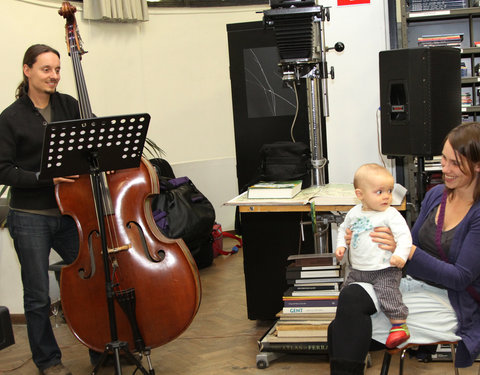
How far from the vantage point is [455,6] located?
144 inches

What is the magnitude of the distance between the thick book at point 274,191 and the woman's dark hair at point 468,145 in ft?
3.31

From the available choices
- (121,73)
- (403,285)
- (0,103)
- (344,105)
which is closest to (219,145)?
(121,73)

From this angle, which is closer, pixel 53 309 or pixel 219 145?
pixel 53 309

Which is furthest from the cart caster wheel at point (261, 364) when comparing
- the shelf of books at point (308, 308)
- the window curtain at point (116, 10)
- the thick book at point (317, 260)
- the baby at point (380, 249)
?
the window curtain at point (116, 10)

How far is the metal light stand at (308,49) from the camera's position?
2723mm

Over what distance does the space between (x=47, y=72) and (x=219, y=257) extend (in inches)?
108

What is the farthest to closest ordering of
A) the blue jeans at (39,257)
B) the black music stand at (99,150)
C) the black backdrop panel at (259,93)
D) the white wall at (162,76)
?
the white wall at (162,76), the black backdrop panel at (259,93), the blue jeans at (39,257), the black music stand at (99,150)

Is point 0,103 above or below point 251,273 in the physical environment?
above

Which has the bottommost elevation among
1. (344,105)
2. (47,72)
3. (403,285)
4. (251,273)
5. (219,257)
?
(219,257)

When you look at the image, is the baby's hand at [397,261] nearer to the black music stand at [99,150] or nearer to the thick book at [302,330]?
the thick book at [302,330]

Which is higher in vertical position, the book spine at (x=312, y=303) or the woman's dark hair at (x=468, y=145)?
the woman's dark hair at (x=468, y=145)

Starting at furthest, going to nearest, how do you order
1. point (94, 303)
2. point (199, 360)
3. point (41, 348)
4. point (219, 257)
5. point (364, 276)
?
1. point (219, 257)
2. point (199, 360)
3. point (41, 348)
4. point (94, 303)
5. point (364, 276)

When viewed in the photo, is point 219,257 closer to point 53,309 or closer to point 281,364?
point 53,309

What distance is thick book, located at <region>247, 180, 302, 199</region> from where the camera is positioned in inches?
109
